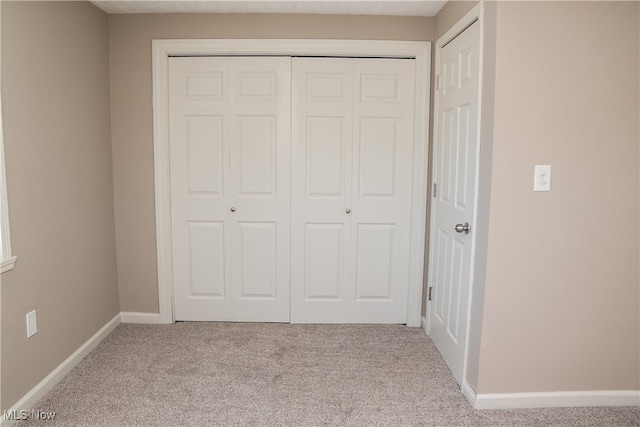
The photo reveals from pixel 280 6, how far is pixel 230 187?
4.06 ft

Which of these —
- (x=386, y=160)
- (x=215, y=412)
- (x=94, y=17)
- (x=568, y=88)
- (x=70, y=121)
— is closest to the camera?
Answer: (x=568, y=88)

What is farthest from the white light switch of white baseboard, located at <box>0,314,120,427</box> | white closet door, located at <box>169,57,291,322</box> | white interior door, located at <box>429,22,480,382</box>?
white baseboard, located at <box>0,314,120,427</box>

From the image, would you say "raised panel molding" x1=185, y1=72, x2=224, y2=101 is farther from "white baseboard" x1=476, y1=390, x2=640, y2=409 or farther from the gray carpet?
"white baseboard" x1=476, y1=390, x2=640, y2=409

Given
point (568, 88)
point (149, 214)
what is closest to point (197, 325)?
point (149, 214)

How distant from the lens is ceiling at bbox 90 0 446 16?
2805 mm

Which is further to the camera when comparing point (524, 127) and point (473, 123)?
point (473, 123)

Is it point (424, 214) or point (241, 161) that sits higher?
point (241, 161)

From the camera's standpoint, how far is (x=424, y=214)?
3225mm

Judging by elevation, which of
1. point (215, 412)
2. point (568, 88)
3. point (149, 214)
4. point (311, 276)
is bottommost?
point (215, 412)

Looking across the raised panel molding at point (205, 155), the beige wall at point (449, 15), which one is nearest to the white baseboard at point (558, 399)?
the beige wall at point (449, 15)

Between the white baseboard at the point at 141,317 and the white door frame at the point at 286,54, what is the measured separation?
42 centimetres

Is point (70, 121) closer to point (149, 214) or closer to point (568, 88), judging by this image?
point (149, 214)

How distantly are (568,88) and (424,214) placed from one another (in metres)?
1.33

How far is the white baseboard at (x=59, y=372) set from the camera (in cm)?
218
